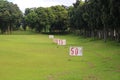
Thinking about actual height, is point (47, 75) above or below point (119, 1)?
below

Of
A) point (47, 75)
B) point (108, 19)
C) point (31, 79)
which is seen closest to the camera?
point (31, 79)

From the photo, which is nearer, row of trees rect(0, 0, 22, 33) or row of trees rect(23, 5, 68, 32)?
row of trees rect(0, 0, 22, 33)

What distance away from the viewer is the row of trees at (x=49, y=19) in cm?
15475

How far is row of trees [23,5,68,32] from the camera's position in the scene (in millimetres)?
154750

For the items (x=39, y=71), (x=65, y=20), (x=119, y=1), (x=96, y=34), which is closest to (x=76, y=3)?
(x=65, y=20)

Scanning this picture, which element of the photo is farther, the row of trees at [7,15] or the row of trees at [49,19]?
the row of trees at [49,19]

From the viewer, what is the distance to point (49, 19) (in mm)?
156000

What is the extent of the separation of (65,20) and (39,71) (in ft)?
430

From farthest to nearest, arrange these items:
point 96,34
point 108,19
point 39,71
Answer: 1. point 96,34
2. point 108,19
3. point 39,71

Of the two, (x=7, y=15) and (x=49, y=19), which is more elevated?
(x=7, y=15)

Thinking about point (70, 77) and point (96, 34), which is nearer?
point (70, 77)

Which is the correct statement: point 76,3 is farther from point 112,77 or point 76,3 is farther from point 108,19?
point 112,77

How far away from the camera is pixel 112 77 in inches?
872

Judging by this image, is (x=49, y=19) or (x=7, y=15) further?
(x=49, y=19)
